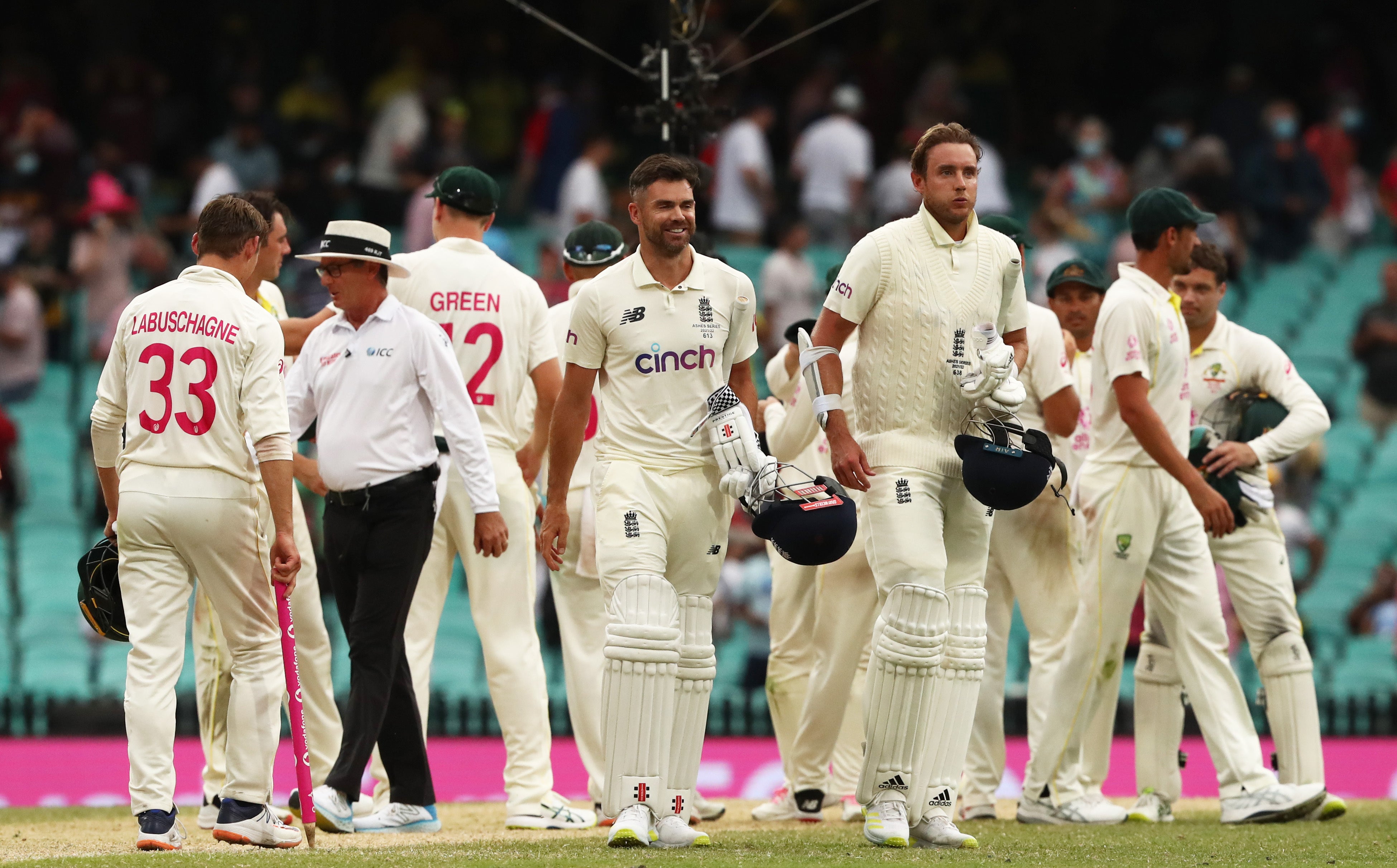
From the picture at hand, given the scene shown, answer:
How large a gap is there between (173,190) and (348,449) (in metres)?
13.5

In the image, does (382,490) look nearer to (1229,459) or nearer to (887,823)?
(887,823)

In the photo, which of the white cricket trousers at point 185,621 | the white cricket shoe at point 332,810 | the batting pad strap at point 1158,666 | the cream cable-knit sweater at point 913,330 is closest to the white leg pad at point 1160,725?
the batting pad strap at point 1158,666

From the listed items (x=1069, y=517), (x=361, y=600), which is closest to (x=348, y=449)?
(x=361, y=600)

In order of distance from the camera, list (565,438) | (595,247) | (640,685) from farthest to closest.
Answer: (595,247), (565,438), (640,685)

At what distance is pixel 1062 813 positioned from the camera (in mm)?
8664

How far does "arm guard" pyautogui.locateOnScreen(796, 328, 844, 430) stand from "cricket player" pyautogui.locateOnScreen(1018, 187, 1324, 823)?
162 cm

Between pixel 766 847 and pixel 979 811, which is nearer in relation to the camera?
pixel 766 847

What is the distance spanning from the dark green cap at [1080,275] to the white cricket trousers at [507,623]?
9.47 feet

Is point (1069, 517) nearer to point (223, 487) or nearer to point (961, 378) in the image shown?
point (961, 378)

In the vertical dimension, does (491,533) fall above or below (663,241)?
below

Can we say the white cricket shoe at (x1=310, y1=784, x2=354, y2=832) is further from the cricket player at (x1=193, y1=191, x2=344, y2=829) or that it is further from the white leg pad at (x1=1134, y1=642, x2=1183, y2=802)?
the white leg pad at (x1=1134, y1=642, x2=1183, y2=802)

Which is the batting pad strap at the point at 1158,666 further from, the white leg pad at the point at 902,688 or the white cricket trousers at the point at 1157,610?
the white leg pad at the point at 902,688

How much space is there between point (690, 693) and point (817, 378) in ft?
4.20

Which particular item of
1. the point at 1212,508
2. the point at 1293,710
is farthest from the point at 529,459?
the point at 1293,710
